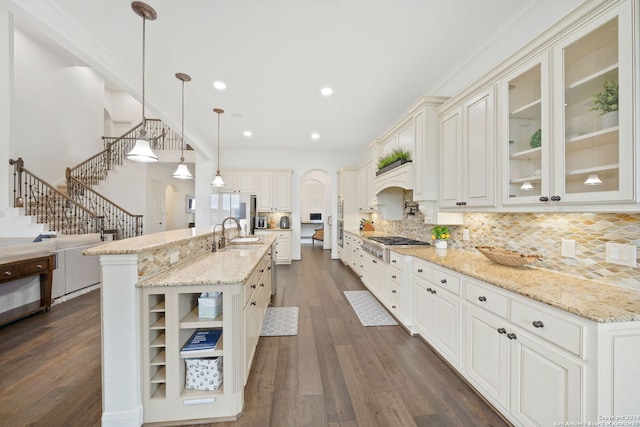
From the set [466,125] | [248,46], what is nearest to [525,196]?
[466,125]

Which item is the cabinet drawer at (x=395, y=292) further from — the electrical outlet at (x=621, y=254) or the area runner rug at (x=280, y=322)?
the electrical outlet at (x=621, y=254)

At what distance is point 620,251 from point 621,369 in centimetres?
74

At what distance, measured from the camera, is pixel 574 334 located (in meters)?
1.12

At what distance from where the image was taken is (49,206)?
541 centimetres

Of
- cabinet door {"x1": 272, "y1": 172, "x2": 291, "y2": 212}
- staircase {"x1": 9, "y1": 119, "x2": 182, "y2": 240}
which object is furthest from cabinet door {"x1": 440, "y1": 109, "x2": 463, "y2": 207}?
staircase {"x1": 9, "y1": 119, "x2": 182, "y2": 240}

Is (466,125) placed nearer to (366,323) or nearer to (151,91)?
(366,323)

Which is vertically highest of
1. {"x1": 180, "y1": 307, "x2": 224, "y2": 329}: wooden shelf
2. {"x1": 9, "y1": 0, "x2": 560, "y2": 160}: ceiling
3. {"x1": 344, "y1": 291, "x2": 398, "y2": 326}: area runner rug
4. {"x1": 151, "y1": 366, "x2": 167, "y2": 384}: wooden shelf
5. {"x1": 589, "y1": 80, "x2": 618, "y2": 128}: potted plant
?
{"x1": 9, "y1": 0, "x2": 560, "y2": 160}: ceiling

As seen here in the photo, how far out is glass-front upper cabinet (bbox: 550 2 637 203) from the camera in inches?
46.7

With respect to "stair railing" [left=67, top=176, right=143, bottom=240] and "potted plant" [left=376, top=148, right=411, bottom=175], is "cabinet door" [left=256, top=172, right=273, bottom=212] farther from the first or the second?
"stair railing" [left=67, top=176, right=143, bottom=240]

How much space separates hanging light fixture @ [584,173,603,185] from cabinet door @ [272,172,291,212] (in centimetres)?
568

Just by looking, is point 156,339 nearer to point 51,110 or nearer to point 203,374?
point 203,374

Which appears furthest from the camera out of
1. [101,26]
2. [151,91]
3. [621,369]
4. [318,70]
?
[151,91]

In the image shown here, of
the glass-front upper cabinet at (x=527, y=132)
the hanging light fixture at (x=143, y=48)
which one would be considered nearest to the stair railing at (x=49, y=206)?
the hanging light fixture at (x=143, y=48)

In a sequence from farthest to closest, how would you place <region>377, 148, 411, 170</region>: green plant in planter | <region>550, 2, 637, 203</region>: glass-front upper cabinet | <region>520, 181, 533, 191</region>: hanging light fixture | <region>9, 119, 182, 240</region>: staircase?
<region>9, 119, 182, 240</region>: staircase < <region>377, 148, 411, 170</region>: green plant in planter < <region>520, 181, 533, 191</region>: hanging light fixture < <region>550, 2, 637, 203</region>: glass-front upper cabinet
